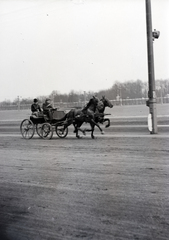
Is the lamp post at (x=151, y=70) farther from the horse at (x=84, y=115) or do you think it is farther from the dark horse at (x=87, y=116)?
the horse at (x=84, y=115)

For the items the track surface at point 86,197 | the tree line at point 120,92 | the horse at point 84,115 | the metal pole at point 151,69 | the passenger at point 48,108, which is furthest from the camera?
the tree line at point 120,92

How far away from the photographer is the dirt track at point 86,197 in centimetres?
381

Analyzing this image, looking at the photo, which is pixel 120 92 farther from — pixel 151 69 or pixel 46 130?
pixel 46 130

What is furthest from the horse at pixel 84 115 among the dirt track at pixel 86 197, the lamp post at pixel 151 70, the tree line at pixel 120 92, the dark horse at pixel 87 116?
the tree line at pixel 120 92

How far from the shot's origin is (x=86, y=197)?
5059 mm

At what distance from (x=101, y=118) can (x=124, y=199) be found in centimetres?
1011

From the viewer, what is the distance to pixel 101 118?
14.9m

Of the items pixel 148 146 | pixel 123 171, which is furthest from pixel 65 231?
pixel 148 146

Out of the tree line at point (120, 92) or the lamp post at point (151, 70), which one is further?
the tree line at point (120, 92)

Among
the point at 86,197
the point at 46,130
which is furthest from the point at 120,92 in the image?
the point at 86,197

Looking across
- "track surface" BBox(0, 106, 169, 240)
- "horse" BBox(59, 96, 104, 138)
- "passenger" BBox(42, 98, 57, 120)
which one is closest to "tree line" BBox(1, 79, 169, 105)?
"passenger" BBox(42, 98, 57, 120)

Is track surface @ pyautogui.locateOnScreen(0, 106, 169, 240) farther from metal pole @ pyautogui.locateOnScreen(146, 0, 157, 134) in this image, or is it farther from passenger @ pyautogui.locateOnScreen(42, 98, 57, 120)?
passenger @ pyautogui.locateOnScreen(42, 98, 57, 120)

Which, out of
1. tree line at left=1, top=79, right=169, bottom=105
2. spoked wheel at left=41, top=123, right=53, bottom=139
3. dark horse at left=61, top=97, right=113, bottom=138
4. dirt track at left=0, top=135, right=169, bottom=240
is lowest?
dirt track at left=0, top=135, right=169, bottom=240

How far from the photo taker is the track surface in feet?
12.5
